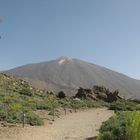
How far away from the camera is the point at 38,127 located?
19672 millimetres

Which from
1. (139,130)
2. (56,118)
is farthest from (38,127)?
(139,130)

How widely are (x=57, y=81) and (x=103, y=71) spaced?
38.3 m

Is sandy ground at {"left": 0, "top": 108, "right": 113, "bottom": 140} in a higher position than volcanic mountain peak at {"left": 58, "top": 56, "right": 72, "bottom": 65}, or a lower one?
lower

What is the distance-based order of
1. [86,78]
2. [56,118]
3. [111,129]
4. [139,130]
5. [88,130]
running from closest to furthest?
[139,130] → [111,129] → [88,130] → [56,118] → [86,78]

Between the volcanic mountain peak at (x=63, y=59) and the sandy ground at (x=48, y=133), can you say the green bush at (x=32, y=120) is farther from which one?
the volcanic mountain peak at (x=63, y=59)

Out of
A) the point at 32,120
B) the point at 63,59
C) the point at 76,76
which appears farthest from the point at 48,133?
the point at 63,59

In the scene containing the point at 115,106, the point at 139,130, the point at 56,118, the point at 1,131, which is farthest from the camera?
the point at 115,106

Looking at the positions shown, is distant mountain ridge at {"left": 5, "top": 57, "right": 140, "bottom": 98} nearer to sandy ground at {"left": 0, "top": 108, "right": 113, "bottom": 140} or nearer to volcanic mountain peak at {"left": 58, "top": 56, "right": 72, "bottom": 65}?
volcanic mountain peak at {"left": 58, "top": 56, "right": 72, "bottom": 65}

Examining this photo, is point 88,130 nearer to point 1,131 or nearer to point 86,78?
point 1,131

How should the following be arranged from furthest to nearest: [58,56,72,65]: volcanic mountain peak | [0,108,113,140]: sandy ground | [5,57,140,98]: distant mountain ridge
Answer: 1. [58,56,72,65]: volcanic mountain peak
2. [5,57,140,98]: distant mountain ridge
3. [0,108,113,140]: sandy ground

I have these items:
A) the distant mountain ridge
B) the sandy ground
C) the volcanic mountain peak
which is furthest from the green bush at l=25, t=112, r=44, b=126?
the volcanic mountain peak

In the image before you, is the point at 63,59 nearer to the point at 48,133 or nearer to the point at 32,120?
the point at 32,120

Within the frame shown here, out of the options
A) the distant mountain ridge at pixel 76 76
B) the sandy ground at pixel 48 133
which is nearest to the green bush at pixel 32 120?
the sandy ground at pixel 48 133

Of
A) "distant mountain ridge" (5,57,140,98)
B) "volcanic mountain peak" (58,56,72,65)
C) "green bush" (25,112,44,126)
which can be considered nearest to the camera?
"green bush" (25,112,44,126)
